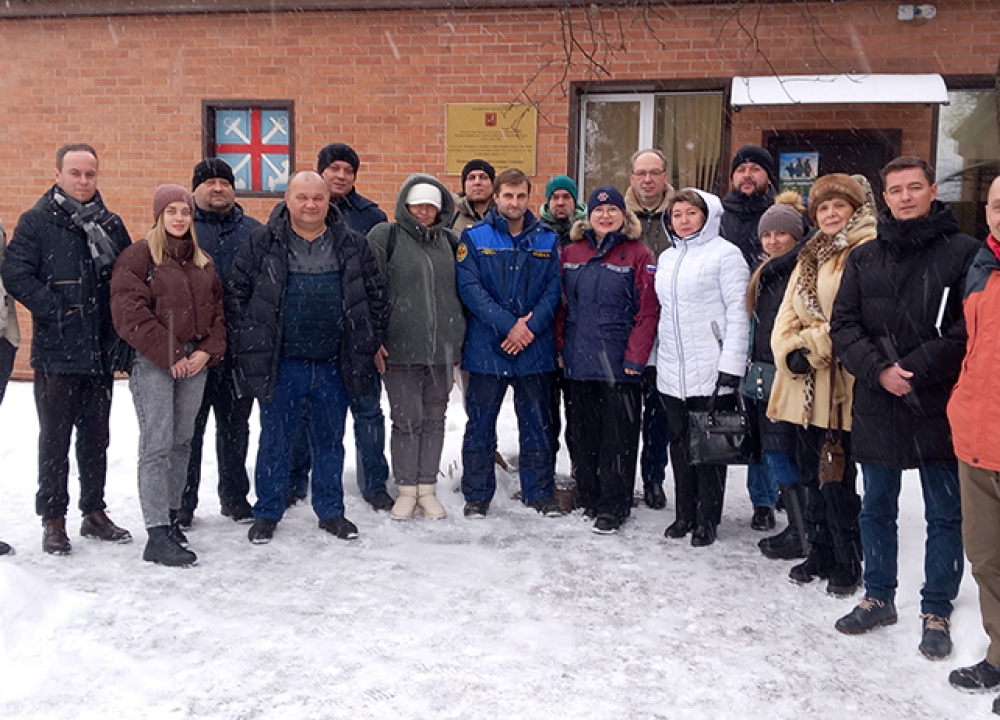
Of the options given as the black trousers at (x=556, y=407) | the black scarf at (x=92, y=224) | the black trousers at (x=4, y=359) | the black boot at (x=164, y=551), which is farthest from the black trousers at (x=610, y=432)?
the black trousers at (x=4, y=359)

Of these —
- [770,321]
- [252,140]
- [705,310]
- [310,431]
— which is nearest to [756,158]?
[705,310]

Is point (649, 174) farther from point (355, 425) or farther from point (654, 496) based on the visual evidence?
point (355, 425)

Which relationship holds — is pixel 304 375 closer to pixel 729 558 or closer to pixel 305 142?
pixel 729 558

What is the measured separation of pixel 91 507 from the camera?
16.4 feet

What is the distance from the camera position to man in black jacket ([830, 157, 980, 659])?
3617 mm

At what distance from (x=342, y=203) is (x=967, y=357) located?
3.89m

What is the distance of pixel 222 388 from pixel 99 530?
1.04m

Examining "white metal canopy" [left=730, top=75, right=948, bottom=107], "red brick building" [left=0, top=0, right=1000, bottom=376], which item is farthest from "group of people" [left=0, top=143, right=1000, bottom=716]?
"red brick building" [left=0, top=0, right=1000, bottom=376]

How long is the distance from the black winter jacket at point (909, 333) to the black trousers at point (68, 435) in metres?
3.89

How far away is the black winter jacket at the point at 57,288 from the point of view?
457 cm

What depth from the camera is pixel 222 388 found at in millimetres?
5316

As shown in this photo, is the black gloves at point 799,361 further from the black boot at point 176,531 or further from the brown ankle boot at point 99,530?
the brown ankle boot at point 99,530

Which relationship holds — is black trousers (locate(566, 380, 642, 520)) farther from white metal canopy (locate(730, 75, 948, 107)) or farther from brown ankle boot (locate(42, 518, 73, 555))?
white metal canopy (locate(730, 75, 948, 107))

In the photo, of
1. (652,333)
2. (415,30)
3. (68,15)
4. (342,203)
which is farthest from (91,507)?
(68,15)
